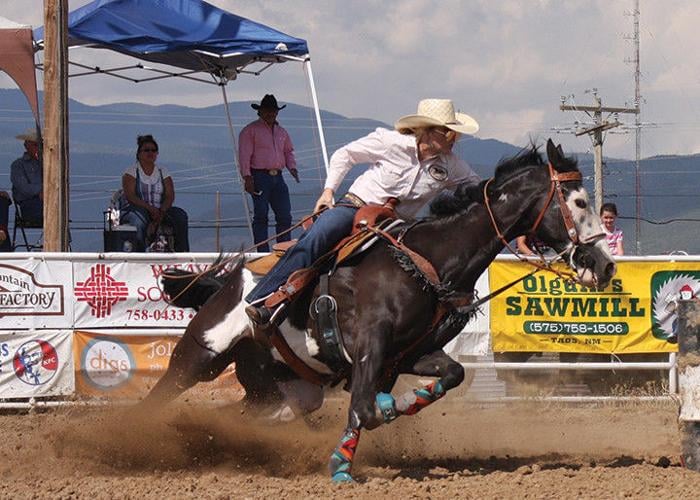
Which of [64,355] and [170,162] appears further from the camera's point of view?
[170,162]

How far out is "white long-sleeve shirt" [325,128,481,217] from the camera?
7.39m

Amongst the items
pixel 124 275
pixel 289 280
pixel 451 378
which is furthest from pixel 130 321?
pixel 451 378

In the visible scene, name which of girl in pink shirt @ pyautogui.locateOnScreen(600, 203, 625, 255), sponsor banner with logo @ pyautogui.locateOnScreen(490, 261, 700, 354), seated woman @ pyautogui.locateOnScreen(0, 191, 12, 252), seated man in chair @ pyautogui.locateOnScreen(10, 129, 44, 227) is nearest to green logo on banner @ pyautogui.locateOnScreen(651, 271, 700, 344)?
sponsor banner with logo @ pyautogui.locateOnScreen(490, 261, 700, 354)

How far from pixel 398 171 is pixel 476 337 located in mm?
3610

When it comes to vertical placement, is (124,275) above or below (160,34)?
below

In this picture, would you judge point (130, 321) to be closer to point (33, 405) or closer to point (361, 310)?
point (33, 405)

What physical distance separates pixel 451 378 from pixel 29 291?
468cm

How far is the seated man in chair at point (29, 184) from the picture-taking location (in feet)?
41.7

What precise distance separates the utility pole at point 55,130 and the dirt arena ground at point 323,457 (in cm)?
226

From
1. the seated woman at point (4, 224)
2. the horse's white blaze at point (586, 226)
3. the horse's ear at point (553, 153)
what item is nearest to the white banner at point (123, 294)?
the seated woman at point (4, 224)

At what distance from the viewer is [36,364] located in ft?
33.6

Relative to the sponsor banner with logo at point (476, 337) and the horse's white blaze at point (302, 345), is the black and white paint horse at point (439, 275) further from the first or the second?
the sponsor banner with logo at point (476, 337)

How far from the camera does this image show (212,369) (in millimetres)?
7977

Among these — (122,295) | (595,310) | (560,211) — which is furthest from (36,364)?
(560,211)
